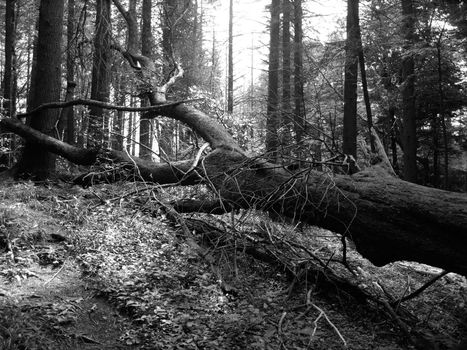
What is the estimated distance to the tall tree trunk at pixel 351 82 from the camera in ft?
32.3

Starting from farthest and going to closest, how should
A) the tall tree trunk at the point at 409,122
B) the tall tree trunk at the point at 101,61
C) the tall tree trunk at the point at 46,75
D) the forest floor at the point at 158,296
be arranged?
the tall tree trunk at the point at 409,122 → the tall tree trunk at the point at 101,61 → the tall tree trunk at the point at 46,75 → the forest floor at the point at 158,296

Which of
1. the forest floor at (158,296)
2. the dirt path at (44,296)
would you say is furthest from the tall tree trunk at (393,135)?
the dirt path at (44,296)

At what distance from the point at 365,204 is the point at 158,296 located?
2738 millimetres

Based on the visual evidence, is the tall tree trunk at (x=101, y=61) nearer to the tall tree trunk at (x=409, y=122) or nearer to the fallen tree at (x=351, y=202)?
the fallen tree at (x=351, y=202)

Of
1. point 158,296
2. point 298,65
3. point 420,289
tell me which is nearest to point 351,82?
point 298,65

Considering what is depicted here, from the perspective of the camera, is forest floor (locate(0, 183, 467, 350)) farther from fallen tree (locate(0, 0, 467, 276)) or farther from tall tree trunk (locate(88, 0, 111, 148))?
tall tree trunk (locate(88, 0, 111, 148))

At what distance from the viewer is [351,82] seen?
10.2 metres

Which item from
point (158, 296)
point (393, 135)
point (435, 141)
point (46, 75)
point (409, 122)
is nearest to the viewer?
point (158, 296)

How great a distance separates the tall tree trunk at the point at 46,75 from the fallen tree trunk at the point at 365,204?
3.65 meters

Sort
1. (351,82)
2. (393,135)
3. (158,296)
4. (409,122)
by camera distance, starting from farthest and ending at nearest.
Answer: (393,135) → (409,122) → (351,82) → (158,296)

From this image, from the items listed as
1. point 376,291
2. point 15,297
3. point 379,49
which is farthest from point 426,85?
point 15,297

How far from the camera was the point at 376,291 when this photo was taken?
5.84 meters

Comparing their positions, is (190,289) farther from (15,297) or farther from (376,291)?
(376,291)

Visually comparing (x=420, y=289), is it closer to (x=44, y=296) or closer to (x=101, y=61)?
(x=44, y=296)
